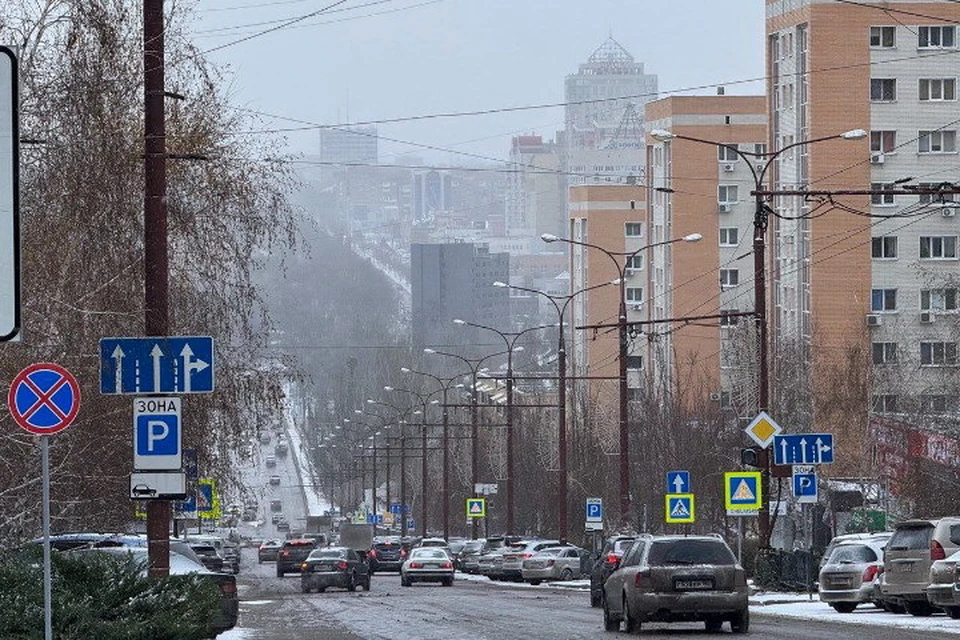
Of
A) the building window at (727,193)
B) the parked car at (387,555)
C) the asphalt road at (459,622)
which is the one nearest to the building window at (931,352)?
the parked car at (387,555)

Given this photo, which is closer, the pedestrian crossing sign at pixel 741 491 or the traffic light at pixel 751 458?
the pedestrian crossing sign at pixel 741 491

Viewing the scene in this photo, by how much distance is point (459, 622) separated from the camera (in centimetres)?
3309

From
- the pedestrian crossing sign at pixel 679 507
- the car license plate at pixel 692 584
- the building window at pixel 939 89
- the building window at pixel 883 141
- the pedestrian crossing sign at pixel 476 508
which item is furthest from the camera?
the building window at pixel 939 89

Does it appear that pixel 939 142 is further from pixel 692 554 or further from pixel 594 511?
pixel 692 554

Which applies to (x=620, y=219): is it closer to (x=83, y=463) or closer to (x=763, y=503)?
(x=763, y=503)

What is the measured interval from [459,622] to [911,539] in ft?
23.8

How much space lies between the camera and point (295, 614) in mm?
39625

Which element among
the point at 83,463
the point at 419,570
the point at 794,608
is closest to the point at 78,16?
the point at 83,463

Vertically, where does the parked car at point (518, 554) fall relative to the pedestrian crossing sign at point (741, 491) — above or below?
below

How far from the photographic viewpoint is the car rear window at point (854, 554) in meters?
37.0

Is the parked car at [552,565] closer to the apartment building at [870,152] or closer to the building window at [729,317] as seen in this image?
the building window at [729,317]

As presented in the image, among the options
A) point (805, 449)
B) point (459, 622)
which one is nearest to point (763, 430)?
point (805, 449)

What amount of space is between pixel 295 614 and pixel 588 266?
126 metres

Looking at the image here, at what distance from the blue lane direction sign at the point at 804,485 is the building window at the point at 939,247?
67.6 metres
